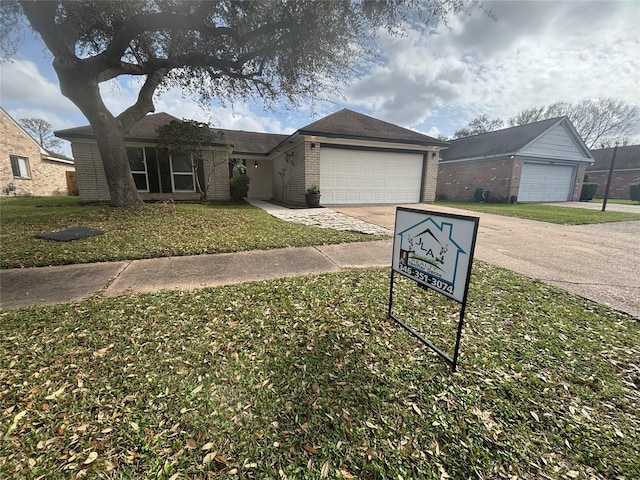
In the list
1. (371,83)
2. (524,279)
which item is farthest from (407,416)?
Answer: (371,83)

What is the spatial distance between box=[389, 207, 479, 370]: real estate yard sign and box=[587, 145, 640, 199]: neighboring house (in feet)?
104

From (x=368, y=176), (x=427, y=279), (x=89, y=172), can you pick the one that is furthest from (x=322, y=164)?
(x=89, y=172)

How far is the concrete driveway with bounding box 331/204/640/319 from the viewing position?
11.5 feet

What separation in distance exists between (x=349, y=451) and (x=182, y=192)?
1465 centimetres

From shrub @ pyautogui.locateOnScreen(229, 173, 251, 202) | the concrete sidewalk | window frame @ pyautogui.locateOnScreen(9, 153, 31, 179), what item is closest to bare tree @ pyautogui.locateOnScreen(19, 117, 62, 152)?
window frame @ pyautogui.locateOnScreen(9, 153, 31, 179)

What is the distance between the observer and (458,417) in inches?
64.6

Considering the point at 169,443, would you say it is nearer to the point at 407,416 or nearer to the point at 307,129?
the point at 407,416

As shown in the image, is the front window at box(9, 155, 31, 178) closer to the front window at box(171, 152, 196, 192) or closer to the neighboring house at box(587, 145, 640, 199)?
the front window at box(171, 152, 196, 192)

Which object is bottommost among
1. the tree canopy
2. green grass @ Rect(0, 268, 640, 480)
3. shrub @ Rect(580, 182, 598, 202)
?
green grass @ Rect(0, 268, 640, 480)

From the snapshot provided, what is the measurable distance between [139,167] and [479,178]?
19646 mm

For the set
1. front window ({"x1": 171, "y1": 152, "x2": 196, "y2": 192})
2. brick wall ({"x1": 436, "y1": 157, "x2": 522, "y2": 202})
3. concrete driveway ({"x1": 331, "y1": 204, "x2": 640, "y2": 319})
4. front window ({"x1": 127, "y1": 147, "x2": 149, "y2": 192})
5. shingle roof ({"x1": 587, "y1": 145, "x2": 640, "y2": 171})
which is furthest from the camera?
shingle roof ({"x1": 587, "y1": 145, "x2": 640, "y2": 171})

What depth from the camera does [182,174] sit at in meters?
13.6

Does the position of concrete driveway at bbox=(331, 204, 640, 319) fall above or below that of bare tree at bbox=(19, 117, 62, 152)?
below

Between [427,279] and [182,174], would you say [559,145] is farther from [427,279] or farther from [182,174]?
[182,174]
